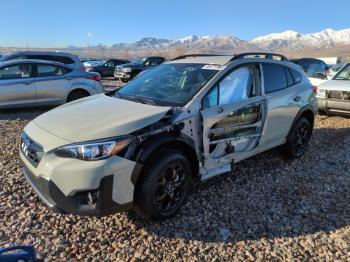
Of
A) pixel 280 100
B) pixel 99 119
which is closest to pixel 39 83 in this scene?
pixel 99 119

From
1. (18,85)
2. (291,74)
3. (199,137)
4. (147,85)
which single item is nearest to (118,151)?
(199,137)

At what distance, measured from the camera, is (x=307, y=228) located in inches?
148

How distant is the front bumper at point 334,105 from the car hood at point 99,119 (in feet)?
20.6

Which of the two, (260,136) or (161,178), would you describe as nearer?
(161,178)

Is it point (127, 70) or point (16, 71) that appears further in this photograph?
point (127, 70)

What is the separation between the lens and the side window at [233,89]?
409cm

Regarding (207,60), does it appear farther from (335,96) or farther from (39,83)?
(39,83)

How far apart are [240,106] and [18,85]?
6.87 meters

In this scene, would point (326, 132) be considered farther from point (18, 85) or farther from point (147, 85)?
point (18, 85)

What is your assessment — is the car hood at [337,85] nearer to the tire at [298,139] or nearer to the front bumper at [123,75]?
the tire at [298,139]

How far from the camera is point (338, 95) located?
8.60 meters

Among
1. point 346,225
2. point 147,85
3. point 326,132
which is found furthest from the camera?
point 326,132

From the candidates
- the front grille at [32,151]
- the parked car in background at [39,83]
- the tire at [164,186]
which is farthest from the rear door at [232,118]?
the parked car in background at [39,83]

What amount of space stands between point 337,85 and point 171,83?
5.96 m
